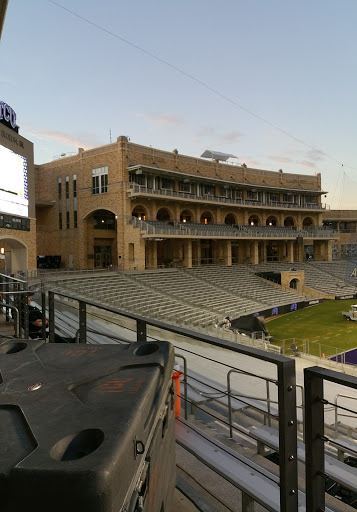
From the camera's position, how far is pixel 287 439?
1939 millimetres

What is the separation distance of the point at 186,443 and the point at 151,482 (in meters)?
1.41

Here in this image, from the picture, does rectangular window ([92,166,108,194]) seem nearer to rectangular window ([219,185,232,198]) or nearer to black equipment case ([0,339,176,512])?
rectangular window ([219,185,232,198])

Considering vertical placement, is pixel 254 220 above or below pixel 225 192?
below

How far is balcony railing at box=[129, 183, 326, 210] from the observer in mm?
36562

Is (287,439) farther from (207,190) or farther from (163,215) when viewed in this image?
(207,190)

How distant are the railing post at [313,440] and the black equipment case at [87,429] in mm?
808

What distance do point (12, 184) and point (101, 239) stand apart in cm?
3054

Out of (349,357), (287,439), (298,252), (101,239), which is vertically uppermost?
(101,239)

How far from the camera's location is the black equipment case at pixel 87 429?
135 centimetres

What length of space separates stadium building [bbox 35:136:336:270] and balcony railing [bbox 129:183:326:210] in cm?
15

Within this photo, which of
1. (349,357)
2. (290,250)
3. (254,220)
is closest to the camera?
(349,357)

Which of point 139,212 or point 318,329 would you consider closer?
point 318,329

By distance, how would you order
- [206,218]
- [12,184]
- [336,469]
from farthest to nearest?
[206,218]
[12,184]
[336,469]

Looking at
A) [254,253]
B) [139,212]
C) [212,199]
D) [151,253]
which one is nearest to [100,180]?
[139,212]
